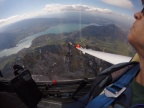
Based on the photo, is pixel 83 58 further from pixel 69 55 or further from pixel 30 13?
pixel 30 13

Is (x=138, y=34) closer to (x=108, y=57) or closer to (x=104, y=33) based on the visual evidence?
(x=108, y=57)

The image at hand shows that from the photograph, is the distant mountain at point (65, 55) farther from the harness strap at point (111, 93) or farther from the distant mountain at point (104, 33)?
the harness strap at point (111, 93)

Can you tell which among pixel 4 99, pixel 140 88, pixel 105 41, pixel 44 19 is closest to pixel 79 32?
pixel 105 41

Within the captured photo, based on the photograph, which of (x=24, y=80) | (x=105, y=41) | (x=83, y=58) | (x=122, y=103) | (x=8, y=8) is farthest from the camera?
(x=8, y=8)

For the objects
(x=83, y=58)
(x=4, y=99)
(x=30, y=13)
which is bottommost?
(x=4, y=99)

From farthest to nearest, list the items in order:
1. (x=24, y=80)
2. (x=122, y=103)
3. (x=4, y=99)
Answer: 1. (x=4, y=99)
2. (x=24, y=80)
3. (x=122, y=103)

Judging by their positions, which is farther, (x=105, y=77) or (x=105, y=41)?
(x=105, y=41)
